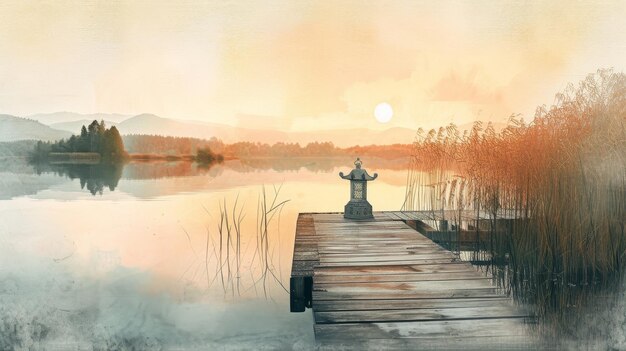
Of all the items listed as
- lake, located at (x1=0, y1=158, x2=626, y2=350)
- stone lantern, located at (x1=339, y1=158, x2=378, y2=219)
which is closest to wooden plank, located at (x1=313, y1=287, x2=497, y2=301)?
lake, located at (x1=0, y1=158, x2=626, y2=350)

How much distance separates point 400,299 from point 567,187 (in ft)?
→ 6.38

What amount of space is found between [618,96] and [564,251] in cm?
235

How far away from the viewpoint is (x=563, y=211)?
12.9 ft

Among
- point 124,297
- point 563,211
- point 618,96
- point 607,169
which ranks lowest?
point 124,297

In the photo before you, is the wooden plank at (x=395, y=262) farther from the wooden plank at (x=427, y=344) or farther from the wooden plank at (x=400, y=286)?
the wooden plank at (x=427, y=344)

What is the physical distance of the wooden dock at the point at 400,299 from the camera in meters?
2.53

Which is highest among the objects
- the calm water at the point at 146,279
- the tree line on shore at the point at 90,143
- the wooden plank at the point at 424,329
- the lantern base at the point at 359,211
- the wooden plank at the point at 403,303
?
the tree line on shore at the point at 90,143

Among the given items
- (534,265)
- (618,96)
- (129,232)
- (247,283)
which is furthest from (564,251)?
(129,232)

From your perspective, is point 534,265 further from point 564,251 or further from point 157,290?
point 157,290

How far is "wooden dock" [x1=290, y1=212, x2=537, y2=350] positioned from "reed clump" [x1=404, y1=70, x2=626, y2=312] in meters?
0.62

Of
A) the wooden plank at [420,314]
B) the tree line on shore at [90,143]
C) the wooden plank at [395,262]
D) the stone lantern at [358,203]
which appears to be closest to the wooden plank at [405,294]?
the wooden plank at [420,314]

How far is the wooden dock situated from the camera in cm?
253

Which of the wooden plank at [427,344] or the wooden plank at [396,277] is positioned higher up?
the wooden plank at [396,277]

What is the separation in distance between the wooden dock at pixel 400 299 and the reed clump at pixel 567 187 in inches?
24.3
